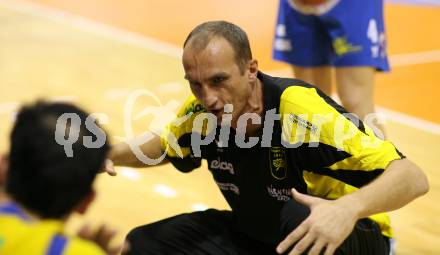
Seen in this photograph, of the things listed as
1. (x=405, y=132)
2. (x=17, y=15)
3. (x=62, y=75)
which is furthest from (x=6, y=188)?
(x=17, y=15)

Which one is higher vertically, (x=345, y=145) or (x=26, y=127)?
(x=26, y=127)

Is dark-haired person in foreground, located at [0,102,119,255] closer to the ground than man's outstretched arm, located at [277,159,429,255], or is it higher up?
higher up

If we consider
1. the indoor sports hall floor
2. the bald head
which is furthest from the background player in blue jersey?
the bald head

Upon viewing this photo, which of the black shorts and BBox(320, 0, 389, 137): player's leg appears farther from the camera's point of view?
BBox(320, 0, 389, 137): player's leg

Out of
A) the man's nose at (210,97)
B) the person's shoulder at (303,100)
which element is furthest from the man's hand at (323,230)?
the man's nose at (210,97)

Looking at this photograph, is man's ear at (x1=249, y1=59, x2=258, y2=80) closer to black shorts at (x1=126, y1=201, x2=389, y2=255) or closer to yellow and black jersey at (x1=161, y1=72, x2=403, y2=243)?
yellow and black jersey at (x1=161, y1=72, x2=403, y2=243)

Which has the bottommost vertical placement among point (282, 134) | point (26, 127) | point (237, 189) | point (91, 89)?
point (91, 89)

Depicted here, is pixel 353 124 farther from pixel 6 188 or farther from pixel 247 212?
pixel 6 188

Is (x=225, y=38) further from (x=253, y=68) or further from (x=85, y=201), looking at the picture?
(x=85, y=201)

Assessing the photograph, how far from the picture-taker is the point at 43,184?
1706mm

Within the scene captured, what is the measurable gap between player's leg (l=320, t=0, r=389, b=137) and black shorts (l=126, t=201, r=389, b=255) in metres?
1.16

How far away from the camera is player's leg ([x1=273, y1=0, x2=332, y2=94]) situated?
12.9 ft

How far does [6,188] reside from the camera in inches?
69.4

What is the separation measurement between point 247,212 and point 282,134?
0.38 m
